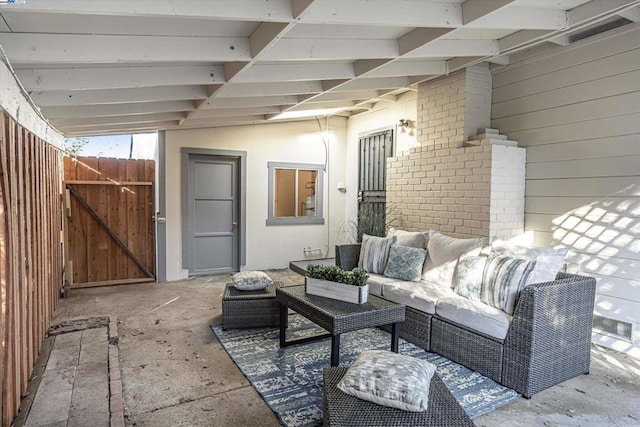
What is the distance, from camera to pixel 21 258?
8.66 ft

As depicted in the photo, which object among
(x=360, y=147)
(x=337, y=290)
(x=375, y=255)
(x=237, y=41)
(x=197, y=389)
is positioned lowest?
(x=197, y=389)

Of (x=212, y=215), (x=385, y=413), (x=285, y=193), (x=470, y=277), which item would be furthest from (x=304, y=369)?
(x=285, y=193)

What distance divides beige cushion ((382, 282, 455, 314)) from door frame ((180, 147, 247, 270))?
3.52m

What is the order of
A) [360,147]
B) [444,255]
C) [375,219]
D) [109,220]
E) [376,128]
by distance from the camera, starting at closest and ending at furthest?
[444,255], [109,220], [375,219], [376,128], [360,147]

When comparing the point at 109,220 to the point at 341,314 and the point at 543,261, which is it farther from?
the point at 543,261

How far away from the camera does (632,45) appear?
11.5 feet

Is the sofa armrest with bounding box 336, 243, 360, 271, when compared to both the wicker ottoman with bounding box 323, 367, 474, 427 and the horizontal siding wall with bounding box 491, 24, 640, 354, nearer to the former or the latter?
the horizontal siding wall with bounding box 491, 24, 640, 354

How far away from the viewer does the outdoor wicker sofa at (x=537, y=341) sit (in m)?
2.71

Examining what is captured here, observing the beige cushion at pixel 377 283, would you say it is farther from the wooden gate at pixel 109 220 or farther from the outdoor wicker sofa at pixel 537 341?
the wooden gate at pixel 109 220

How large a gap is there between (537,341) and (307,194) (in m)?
5.26

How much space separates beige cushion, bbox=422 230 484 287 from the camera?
12.7 ft

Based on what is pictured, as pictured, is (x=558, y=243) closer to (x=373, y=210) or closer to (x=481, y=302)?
(x=481, y=302)

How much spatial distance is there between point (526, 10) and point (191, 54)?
2.62m

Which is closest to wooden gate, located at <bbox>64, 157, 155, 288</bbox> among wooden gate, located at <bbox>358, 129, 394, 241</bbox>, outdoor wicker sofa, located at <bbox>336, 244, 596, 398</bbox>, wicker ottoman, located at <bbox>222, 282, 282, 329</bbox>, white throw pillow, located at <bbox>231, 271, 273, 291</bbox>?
white throw pillow, located at <bbox>231, 271, 273, 291</bbox>
